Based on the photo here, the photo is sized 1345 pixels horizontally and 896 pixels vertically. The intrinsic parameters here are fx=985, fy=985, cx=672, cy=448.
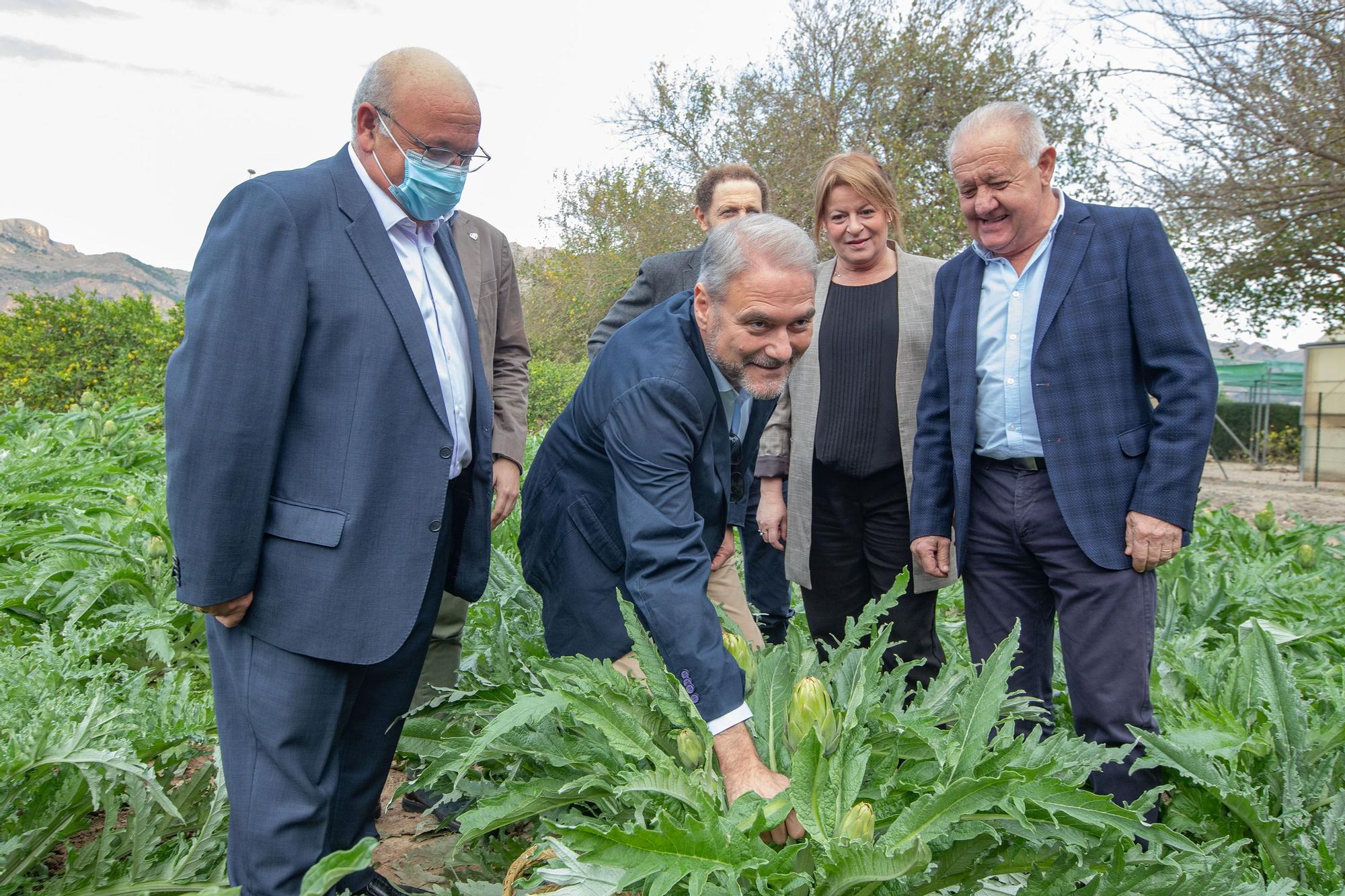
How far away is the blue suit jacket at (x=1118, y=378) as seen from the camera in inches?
94.4

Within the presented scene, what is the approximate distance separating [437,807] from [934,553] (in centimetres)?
153

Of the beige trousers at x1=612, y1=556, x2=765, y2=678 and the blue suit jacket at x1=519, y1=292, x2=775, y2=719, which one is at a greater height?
the blue suit jacket at x1=519, y1=292, x2=775, y2=719

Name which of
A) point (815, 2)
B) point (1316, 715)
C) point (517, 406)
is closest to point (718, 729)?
point (517, 406)

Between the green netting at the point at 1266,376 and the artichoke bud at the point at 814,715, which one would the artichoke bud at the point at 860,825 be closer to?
the artichoke bud at the point at 814,715

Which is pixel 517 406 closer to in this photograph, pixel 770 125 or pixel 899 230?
pixel 899 230

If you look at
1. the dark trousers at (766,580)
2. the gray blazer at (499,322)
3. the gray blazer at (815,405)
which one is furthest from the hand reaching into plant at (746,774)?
the dark trousers at (766,580)

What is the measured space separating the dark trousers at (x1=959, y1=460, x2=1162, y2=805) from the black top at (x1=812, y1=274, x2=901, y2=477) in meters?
0.42

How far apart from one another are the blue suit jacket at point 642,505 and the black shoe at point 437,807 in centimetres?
62

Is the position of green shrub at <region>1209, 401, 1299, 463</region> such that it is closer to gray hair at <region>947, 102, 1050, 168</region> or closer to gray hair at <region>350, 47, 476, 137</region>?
gray hair at <region>947, 102, 1050, 168</region>

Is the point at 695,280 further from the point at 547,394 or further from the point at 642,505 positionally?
the point at 547,394

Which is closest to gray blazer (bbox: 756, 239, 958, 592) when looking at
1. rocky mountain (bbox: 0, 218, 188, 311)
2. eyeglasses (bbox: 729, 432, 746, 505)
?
eyeglasses (bbox: 729, 432, 746, 505)

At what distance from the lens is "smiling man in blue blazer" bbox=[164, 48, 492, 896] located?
1.84 m

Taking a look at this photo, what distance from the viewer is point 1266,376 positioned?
72.5 ft

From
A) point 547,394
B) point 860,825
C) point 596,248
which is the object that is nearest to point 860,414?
point 860,825
